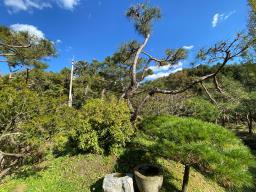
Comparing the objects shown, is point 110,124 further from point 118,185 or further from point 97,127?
point 118,185

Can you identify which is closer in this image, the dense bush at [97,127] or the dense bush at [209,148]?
the dense bush at [209,148]

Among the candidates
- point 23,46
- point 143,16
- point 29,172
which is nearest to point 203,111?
point 143,16

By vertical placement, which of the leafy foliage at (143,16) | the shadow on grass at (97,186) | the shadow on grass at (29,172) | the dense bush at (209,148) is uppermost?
the leafy foliage at (143,16)

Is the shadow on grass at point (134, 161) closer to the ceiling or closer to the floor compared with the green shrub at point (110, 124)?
closer to the floor

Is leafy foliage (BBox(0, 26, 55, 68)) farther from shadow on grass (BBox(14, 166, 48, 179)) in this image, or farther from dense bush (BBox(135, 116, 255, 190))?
dense bush (BBox(135, 116, 255, 190))

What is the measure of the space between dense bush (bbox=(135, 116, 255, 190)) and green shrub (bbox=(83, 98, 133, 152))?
1544 millimetres

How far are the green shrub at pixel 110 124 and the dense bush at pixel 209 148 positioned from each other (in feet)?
5.07

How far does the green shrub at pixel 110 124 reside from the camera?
6566mm

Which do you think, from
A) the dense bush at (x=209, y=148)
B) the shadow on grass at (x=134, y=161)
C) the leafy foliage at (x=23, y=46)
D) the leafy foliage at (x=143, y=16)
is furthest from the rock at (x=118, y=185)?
the leafy foliage at (x=23, y=46)

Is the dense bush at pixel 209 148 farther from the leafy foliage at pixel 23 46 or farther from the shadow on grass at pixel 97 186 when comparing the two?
the leafy foliage at pixel 23 46

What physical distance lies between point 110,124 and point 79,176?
1570 mm

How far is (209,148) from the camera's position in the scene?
14.1 ft

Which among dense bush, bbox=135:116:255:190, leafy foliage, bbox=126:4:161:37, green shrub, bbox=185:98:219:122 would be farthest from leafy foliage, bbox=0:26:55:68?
dense bush, bbox=135:116:255:190

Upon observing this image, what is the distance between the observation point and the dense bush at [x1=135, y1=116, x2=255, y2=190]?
423 centimetres
